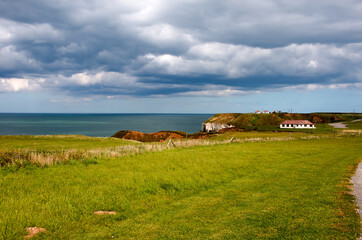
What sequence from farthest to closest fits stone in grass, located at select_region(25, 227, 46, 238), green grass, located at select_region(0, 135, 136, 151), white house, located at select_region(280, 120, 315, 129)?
white house, located at select_region(280, 120, 315, 129)
green grass, located at select_region(0, 135, 136, 151)
stone in grass, located at select_region(25, 227, 46, 238)

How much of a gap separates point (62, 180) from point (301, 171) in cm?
1875

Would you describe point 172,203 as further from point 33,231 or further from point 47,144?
point 47,144

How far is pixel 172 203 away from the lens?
12805 millimetres

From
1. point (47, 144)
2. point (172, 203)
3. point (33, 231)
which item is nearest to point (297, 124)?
point (47, 144)

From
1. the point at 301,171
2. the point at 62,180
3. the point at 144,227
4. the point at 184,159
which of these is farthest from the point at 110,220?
the point at 301,171

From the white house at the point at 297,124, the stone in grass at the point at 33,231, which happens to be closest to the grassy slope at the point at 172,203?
the stone in grass at the point at 33,231

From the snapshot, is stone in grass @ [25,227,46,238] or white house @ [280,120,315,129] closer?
stone in grass @ [25,227,46,238]

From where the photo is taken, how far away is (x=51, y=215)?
408 inches

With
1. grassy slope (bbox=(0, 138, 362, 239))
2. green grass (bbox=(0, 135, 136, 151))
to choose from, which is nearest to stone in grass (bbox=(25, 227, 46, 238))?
grassy slope (bbox=(0, 138, 362, 239))

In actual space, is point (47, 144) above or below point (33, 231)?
below

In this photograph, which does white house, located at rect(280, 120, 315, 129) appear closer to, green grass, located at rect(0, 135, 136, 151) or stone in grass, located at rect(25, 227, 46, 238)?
green grass, located at rect(0, 135, 136, 151)

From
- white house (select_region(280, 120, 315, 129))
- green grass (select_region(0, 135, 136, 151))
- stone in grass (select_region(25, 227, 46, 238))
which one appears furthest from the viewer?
white house (select_region(280, 120, 315, 129))

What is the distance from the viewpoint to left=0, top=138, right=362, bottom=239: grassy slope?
895 cm

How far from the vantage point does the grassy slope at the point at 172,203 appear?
8.95 meters
